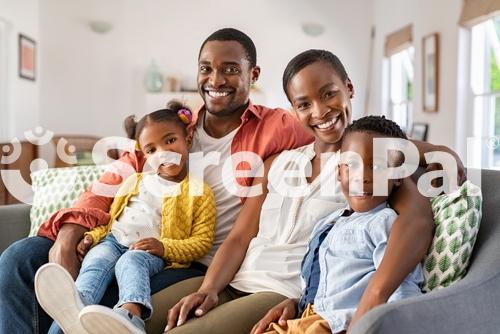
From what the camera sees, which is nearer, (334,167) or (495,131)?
(334,167)

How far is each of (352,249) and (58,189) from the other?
1176mm

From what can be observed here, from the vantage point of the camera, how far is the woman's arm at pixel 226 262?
4.52 feet

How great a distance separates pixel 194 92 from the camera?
6.39 m

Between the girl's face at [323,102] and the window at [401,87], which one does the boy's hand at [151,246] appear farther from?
the window at [401,87]

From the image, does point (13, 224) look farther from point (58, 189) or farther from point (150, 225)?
point (150, 225)

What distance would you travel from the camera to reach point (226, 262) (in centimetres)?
156

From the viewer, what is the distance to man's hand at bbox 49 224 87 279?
1634mm

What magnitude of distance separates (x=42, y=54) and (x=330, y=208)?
576 cm

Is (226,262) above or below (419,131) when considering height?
below

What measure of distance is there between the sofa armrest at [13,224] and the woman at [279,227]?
819 mm

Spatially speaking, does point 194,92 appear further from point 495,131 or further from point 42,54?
point 495,131

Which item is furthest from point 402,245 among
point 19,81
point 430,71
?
point 19,81

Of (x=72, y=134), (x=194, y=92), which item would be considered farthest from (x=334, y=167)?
(x=72, y=134)

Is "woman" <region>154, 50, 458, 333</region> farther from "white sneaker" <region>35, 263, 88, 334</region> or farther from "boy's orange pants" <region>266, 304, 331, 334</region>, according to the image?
"white sneaker" <region>35, 263, 88, 334</region>
